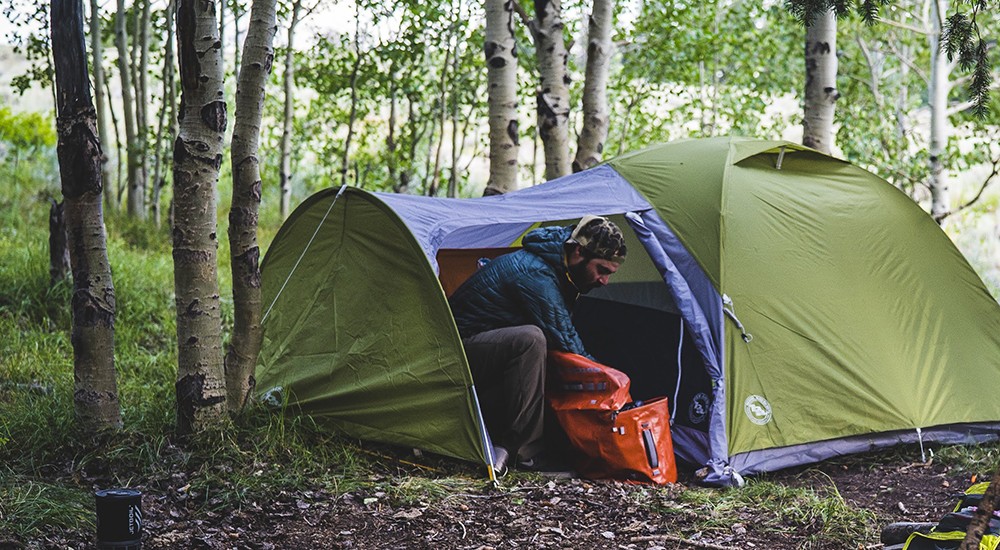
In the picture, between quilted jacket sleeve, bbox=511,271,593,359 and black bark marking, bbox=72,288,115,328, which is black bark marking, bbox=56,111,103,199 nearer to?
black bark marking, bbox=72,288,115,328

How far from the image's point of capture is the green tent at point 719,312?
4340 millimetres

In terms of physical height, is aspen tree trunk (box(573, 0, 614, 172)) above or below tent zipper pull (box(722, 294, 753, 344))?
above

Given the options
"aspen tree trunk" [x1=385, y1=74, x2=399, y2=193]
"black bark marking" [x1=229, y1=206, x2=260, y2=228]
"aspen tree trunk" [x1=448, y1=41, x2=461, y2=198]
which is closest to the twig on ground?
"black bark marking" [x1=229, y1=206, x2=260, y2=228]

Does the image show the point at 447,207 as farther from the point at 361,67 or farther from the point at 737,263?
the point at 361,67

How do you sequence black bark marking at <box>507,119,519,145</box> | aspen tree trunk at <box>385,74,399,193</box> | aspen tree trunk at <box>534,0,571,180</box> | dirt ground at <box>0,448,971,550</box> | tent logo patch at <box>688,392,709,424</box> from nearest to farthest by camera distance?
dirt ground at <box>0,448,971,550</box> → tent logo patch at <box>688,392,709,424</box> → black bark marking at <box>507,119,519,145</box> → aspen tree trunk at <box>534,0,571,180</box> → aspen tree trunk at <box>385,74,399,193</box>

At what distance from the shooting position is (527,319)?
4465 millimetres

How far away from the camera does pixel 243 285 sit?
14.1ft

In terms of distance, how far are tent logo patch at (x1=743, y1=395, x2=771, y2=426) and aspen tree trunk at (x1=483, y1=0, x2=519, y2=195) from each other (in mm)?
2678

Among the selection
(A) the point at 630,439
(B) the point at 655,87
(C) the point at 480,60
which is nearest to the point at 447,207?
(A) the point at 630,439

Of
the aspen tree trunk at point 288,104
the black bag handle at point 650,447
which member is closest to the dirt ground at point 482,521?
the black bag handle at point 650,447

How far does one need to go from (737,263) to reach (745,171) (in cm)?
60

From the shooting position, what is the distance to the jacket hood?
14.5ft

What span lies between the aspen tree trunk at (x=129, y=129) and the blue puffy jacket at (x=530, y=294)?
6.25 meters

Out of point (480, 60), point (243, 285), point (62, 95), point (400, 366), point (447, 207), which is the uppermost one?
point (480, 60)
